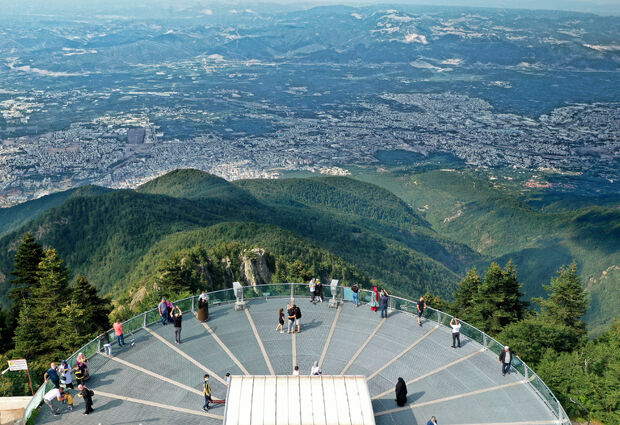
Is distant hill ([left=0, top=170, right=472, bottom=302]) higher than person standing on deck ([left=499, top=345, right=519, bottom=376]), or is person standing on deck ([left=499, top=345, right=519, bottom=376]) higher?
person standing on deck ([left=499, top=345, right=519, bottom=376])

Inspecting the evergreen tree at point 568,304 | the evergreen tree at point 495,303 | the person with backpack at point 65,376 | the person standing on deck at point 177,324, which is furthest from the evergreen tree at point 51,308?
the evergreen tree at point 568,304

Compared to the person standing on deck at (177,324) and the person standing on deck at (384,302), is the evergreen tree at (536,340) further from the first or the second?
the person standing on deck at (177,324)

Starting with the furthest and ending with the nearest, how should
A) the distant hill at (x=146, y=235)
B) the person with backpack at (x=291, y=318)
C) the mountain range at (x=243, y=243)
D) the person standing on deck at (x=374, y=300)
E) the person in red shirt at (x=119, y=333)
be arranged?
1. the distant hill at (x=146, y=235)
2. the mountain range at (x=243, y=243)
3. the person standing on deck at (x=374, y=300)
4. the person with backpack at (x=291, y=318)
5. the person in red shirt at (x=119, y=333)

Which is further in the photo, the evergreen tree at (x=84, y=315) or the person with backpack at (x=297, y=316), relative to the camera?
the evergreen tree at (x=84, y=315)

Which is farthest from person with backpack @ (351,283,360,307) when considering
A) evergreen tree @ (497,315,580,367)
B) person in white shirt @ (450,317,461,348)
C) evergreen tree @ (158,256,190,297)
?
evergreen tree @ (158,256,190,297)

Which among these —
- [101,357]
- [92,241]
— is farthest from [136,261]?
[101,357]

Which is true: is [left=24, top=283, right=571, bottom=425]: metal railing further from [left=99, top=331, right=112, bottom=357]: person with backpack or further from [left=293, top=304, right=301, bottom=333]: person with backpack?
[left=293, top=304, right=301, bottom=333]: person with backpack

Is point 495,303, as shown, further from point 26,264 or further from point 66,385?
point 26,264
